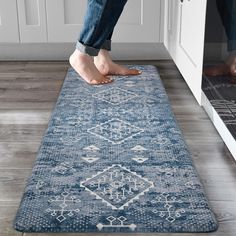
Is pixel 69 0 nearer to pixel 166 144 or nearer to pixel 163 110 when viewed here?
pixel 163 110

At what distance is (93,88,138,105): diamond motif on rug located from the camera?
2074mm

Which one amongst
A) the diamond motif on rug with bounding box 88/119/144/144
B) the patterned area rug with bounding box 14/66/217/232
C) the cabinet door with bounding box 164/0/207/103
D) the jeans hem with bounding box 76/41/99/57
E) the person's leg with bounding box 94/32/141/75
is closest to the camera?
the patterned area rug with bounding box 14/66/217/232

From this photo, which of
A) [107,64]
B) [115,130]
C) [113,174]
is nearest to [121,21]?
[107,64]

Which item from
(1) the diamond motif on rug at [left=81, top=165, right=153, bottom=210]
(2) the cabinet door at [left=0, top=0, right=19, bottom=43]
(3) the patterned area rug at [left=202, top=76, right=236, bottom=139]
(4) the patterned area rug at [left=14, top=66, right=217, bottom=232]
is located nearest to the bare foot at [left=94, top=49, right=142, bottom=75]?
(4) the patterned area rug at [left=14, top=66, right=217, bottom=232]

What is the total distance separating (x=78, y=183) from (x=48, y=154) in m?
0.22

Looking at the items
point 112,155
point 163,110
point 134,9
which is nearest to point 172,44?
point 134,9

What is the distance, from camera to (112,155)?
1.55 meters

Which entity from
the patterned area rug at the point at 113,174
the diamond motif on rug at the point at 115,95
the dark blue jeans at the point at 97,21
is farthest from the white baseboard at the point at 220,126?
the dark blue jeans at the point at 97,21

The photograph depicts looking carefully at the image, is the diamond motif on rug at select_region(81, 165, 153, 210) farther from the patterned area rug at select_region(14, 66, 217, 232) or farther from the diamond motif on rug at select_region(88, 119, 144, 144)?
the diamond motif on rug at select_region(88, 119, 144, 144)

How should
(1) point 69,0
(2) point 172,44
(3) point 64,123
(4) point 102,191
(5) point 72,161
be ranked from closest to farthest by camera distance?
1. (4) point 102,191
2. (5) point 72,161
3. (3) point 64,123
4. (2) point 172,44
5. (1) point 69,0

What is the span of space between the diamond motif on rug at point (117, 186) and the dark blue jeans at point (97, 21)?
80cm

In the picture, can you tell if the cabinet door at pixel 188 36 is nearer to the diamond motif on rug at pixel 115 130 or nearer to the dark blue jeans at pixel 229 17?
the dark blue jeans at pixel 229 17

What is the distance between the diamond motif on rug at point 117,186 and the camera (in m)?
1.29

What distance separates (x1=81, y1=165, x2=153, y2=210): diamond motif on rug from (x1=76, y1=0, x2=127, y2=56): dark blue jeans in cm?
80
